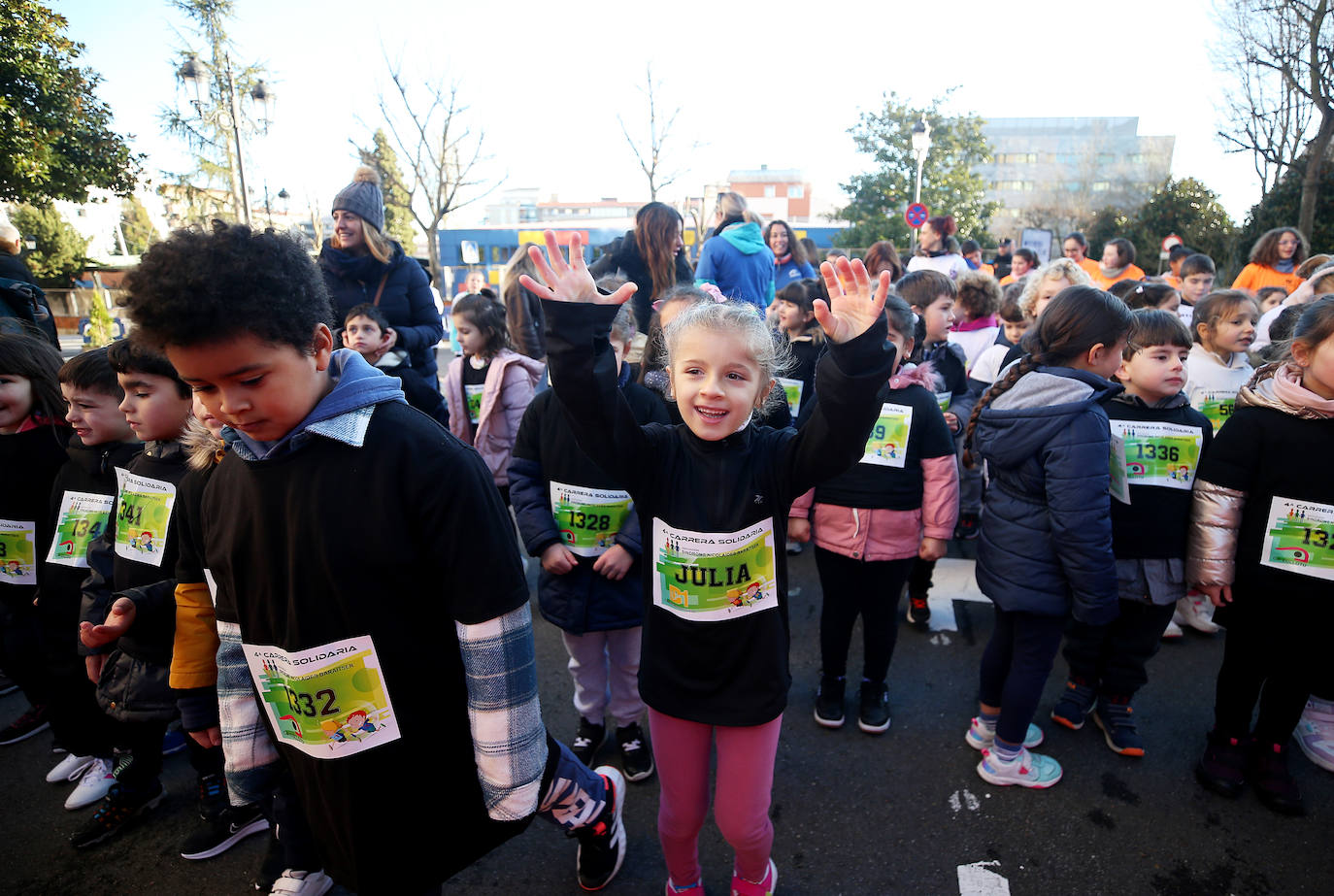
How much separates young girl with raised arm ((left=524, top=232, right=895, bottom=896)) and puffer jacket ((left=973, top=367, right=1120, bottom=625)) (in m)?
1.13

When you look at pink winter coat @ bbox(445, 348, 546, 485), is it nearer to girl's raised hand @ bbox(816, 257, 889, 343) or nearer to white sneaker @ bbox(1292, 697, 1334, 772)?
girl's raised hand @ bbox(816, 257, 889, 343)

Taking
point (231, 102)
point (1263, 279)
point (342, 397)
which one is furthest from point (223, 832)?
point (231, 102)

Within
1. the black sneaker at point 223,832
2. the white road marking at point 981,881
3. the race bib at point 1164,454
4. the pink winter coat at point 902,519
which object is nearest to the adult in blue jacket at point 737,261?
the pink winter coat at point 902,519

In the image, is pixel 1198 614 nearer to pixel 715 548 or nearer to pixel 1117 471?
pixel 1117 471

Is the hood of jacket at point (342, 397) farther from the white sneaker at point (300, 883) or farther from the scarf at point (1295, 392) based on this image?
the scarf at point (1295, 392)

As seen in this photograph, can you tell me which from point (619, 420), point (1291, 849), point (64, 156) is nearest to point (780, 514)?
point (619, 420)

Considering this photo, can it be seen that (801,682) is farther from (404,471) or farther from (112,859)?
(112,859)

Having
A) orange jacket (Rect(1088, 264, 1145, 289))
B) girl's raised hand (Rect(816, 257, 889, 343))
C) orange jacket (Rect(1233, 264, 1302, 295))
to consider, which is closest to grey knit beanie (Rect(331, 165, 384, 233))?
girl's raised hand (Rect(816, 257, 889, 343))

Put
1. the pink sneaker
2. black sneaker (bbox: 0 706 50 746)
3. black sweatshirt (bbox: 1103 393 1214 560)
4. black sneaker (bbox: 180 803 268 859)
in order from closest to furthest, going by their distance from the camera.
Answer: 1. the pink sneaker
2. black sneaker (bbox: 180 803 268 859)
3. black sweatshirt (bbox: 1103 393 1214 560)
4. black sneaker (bbox: 0 706 50 746)

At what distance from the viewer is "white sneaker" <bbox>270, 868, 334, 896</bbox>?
2189mm

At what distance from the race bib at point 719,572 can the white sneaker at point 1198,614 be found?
127 inches

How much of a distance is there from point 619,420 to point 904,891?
1.80 meters

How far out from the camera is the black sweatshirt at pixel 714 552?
1.82 m

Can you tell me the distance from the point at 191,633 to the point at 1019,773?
9.56 ft
